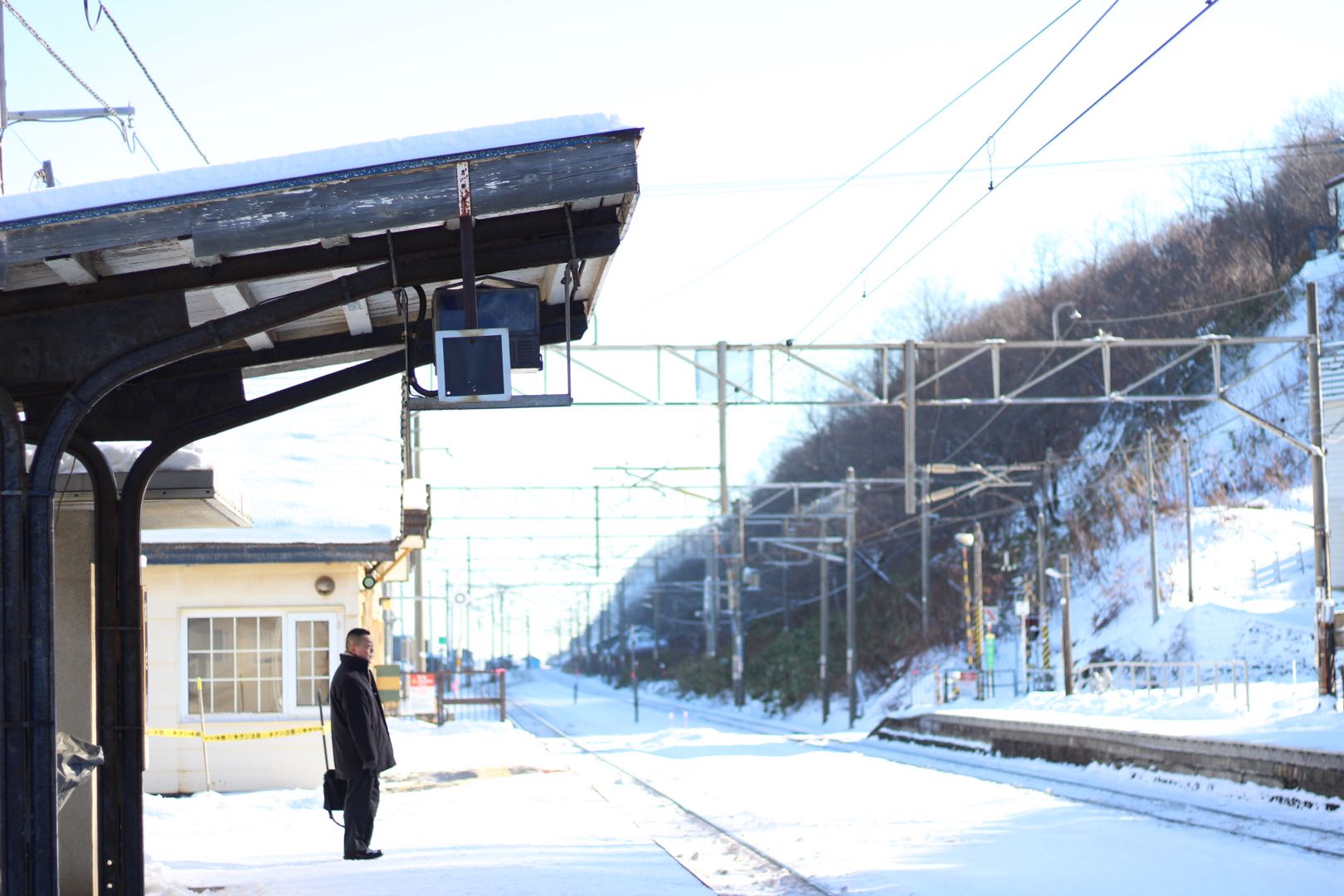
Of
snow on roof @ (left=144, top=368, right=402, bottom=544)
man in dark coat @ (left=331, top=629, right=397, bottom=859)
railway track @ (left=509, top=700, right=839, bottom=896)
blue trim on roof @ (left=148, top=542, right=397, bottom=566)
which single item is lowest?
railway track @ (left=509, top=700, right=839, bottom=896)

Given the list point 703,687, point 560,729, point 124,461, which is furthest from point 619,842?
point 703,687

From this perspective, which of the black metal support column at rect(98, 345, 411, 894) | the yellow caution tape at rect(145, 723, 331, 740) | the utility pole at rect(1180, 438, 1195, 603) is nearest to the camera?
the black metal support column at rect(98, 345, 411, 894)

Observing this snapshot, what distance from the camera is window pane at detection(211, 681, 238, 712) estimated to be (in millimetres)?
20391

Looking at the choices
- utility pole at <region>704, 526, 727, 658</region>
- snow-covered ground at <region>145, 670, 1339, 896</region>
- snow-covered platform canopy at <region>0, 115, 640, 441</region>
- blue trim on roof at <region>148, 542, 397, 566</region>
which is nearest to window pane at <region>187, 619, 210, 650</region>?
blue trim on roof at <region>148, 542, 397, 566</region>

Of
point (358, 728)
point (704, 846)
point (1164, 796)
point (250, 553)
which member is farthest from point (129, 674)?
point (1164, 796)

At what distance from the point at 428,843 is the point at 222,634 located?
7.28m

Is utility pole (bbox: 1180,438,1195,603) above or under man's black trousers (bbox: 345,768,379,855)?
above

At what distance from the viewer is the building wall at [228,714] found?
65.8ft

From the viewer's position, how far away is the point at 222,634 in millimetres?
20406

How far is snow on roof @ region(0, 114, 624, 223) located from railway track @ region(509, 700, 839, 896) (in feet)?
18.0

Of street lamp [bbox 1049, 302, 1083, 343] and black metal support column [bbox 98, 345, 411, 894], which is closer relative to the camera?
black metal support column [bbox 98, 345, 411, 894]

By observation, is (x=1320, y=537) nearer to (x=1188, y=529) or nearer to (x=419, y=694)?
(x=1188, y=529)

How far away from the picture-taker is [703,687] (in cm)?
7600

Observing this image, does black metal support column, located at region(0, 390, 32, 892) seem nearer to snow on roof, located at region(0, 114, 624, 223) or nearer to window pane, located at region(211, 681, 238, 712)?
snow on roof, located at region(0, 114, 624, 223)
